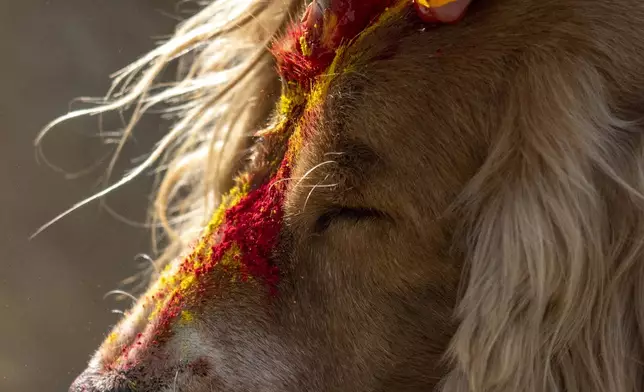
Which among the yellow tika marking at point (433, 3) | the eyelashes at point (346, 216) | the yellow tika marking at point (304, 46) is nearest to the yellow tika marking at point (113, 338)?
the eyelashes at point (346, 216)

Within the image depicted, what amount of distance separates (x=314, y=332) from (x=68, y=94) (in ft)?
3.02

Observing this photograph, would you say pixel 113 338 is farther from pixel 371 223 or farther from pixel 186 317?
pixel 371 223

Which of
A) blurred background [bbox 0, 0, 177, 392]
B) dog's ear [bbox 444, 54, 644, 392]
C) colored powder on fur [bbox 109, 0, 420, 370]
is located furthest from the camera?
blurred background [bbox 0, 0, 177, 392]

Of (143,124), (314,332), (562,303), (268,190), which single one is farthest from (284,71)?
(143,124)

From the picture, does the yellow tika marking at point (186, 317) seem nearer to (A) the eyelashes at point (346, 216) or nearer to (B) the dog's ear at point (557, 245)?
(A) the eyelashes at point (346, 216)

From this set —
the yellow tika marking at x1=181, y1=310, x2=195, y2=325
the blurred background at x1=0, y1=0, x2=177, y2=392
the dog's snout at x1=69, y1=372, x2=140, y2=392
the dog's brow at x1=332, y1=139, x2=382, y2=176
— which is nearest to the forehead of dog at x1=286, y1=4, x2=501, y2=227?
the dog's brow at x1=332, y1=139, x2=382, y2=176

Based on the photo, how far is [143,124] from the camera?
154 cm

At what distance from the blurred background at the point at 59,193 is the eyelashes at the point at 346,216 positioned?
77 centimetres

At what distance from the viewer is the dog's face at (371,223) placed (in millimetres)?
713

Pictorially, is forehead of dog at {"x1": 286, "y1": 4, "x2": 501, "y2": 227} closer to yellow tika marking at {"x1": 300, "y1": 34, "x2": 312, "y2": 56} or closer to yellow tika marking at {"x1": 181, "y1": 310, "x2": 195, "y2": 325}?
yellow tika marking at {"x1": 300, "y1": 34, "x2": 312, "y2": 56}

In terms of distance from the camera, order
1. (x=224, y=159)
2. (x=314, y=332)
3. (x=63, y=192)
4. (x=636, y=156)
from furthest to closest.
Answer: (x=63, y=192)
(x=224, y=159)
(x=314, y=332)
(x=636, y=156)

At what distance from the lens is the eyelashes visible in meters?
0.77

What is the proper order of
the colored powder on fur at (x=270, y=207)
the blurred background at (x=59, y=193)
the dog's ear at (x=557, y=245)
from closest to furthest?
the dog's ear at (x=557, y=245) → the colored powder on fur at (x=270, y=207) → the blurred background at (x=59, y=193)

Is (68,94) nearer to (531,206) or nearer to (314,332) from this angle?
(314,332)
